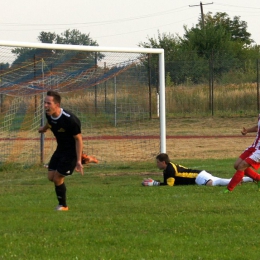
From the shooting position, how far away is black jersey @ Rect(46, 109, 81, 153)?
10516mm

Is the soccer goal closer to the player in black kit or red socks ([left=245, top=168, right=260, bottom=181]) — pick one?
red socks ([left=245, top=168, right=260, bottom=181])

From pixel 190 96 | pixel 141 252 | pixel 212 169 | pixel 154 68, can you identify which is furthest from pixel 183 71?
pixel 141 252

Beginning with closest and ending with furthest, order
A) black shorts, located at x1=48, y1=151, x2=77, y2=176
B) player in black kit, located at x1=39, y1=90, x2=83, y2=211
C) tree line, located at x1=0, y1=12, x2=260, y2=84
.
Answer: player in black kit, located at x1=39, y1=90, x2=83, y2=211 → black shorts, located at x1=48, y1=151, x2=77, y2=176 → tree line, located at x1=0, y1=12, x2=260, y2=84

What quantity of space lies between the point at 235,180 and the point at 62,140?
348 centimetres

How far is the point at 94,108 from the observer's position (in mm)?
19031

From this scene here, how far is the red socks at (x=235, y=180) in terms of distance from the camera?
12.5m

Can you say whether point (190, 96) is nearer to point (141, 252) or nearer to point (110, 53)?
point (110, 53)

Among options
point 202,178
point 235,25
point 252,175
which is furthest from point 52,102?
point 235,25

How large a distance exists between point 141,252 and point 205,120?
28245 millimetres

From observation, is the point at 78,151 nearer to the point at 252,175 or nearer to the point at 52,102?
the point at 52,102

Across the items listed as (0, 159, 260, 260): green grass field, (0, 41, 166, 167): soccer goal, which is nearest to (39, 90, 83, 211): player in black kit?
(0, 159, 260, 260): green grass field

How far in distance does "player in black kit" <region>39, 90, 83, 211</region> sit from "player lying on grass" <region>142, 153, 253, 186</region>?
3316mm

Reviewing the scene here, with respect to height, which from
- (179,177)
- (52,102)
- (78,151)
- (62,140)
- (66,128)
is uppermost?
(52,102)

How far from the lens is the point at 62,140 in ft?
35.3
